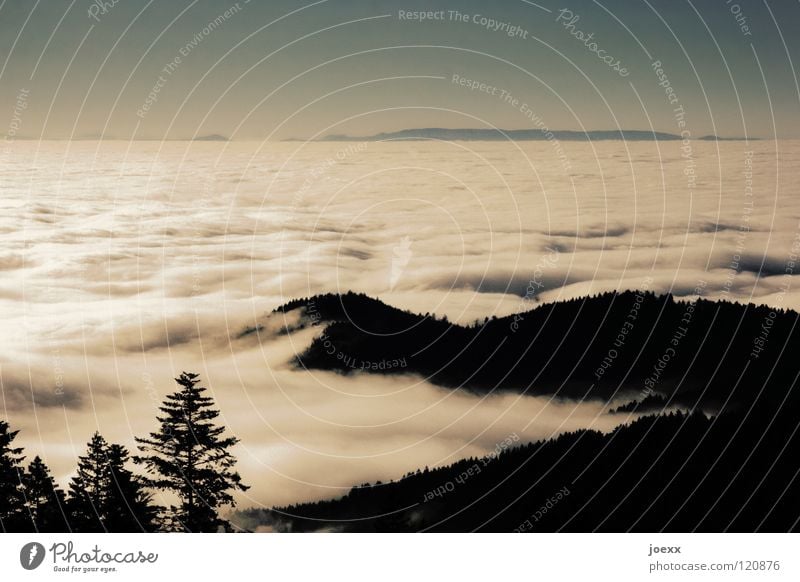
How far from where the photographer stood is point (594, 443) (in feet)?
63.9

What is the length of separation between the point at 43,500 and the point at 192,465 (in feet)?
8.70

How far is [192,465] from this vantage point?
17.7m

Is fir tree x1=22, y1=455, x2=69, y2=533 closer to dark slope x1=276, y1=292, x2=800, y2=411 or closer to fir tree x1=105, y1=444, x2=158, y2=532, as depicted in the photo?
fir tree x1=105, y1=444, x2=158, y2=532

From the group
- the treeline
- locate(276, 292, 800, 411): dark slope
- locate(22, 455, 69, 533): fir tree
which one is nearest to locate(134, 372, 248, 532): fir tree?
the treeline

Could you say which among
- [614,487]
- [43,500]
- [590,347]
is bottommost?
[614,487]

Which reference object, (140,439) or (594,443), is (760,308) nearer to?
(594,443)

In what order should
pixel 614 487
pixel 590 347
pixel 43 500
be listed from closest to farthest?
pixel 43 500 < pixel 614 487 < pixel 590 347

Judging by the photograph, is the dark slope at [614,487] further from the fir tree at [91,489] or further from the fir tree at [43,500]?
the fir tree at [43,500]

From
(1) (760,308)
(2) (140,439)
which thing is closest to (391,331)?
(2) (140,439)

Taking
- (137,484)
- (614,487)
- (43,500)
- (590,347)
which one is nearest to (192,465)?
(137,484)

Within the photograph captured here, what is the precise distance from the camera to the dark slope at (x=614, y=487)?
17969 millimetres

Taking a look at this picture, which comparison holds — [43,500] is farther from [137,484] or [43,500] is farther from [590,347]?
[590,347]

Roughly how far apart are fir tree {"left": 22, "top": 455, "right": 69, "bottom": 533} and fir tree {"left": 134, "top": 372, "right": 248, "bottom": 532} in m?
1.52
